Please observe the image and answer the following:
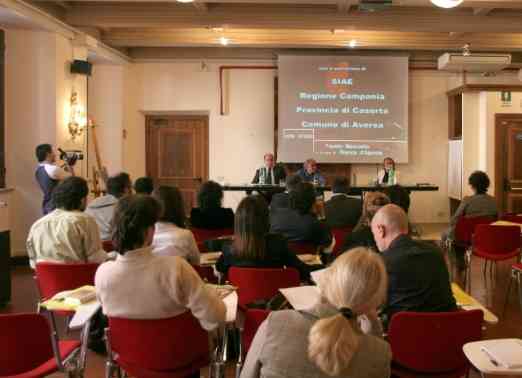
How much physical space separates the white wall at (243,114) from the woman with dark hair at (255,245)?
24.3ft

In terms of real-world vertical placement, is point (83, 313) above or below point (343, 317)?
below

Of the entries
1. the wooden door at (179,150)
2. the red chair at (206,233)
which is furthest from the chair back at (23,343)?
the wooden door at (179,150)

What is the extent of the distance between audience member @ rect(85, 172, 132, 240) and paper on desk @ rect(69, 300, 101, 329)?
215cm

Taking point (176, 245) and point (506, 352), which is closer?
point (506, 352)

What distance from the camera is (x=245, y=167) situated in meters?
10.8

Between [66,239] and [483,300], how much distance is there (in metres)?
3.91

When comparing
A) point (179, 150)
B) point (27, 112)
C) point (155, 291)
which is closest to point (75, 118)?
→ point (27, 112)

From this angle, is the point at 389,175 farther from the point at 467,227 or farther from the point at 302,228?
the point at 302,228

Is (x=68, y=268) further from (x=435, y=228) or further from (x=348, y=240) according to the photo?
(x=435, y=228)

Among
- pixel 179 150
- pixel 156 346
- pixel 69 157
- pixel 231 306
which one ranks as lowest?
pixel 156 346

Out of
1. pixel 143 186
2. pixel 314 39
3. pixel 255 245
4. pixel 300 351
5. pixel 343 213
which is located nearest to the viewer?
pixel 300 351

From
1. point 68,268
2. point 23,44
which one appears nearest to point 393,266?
point 68,268

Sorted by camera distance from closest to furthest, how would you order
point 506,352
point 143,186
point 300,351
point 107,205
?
point 300,351 < point 506,352 < point 107,205 < point 143,186

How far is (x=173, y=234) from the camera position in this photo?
3.46 m
